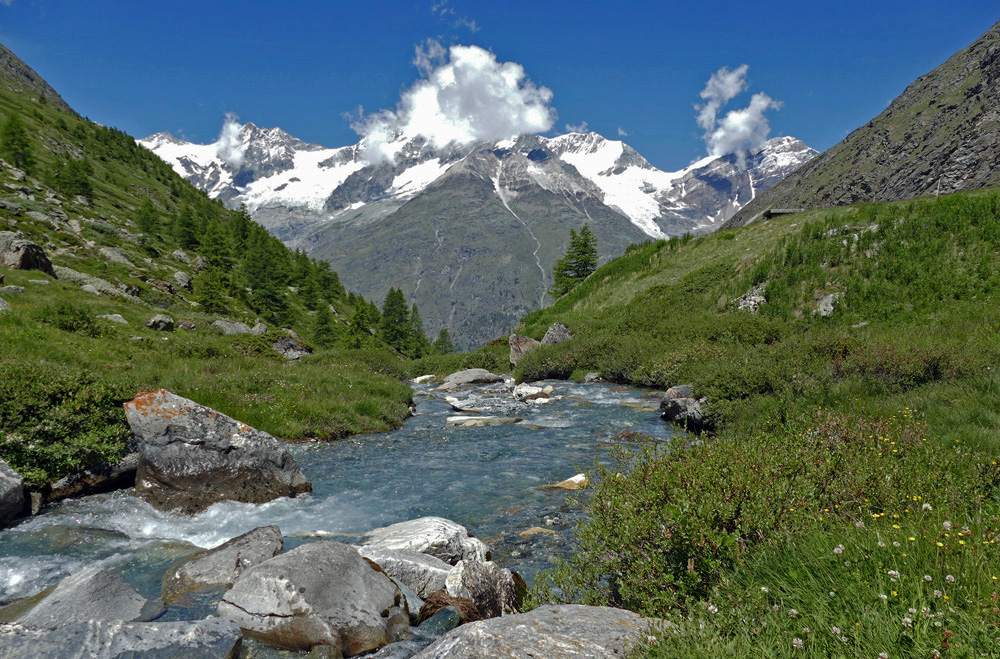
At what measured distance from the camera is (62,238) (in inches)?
1470

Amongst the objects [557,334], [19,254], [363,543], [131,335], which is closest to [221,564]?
[363,543]

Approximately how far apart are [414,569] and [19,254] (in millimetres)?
34334

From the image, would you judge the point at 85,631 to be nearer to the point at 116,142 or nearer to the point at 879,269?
the point at 879,269

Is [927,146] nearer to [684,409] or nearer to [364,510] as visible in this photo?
[684,409]

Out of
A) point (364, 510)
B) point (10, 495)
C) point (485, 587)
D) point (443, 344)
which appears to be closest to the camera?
point (485, 587)

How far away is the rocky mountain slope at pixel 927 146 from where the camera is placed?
98.2 m

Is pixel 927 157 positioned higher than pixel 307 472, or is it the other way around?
pixel 927 157

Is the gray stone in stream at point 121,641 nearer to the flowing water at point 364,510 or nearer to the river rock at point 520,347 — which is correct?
the flowing water at point 364,510

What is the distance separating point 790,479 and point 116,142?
13641 cm

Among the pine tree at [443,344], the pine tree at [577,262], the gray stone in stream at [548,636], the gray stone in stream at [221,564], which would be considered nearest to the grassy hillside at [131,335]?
the gray stone in stream at [221,564]

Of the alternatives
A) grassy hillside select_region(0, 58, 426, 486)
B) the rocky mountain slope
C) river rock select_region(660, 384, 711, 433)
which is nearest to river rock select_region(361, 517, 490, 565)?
grassy hillside select_region(0, 58, 426, 486)

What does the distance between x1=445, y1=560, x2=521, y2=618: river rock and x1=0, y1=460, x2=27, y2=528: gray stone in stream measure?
26.2 feet

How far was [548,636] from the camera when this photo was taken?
3.65 meters

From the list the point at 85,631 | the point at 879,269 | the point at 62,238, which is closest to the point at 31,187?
the point at 62,238
